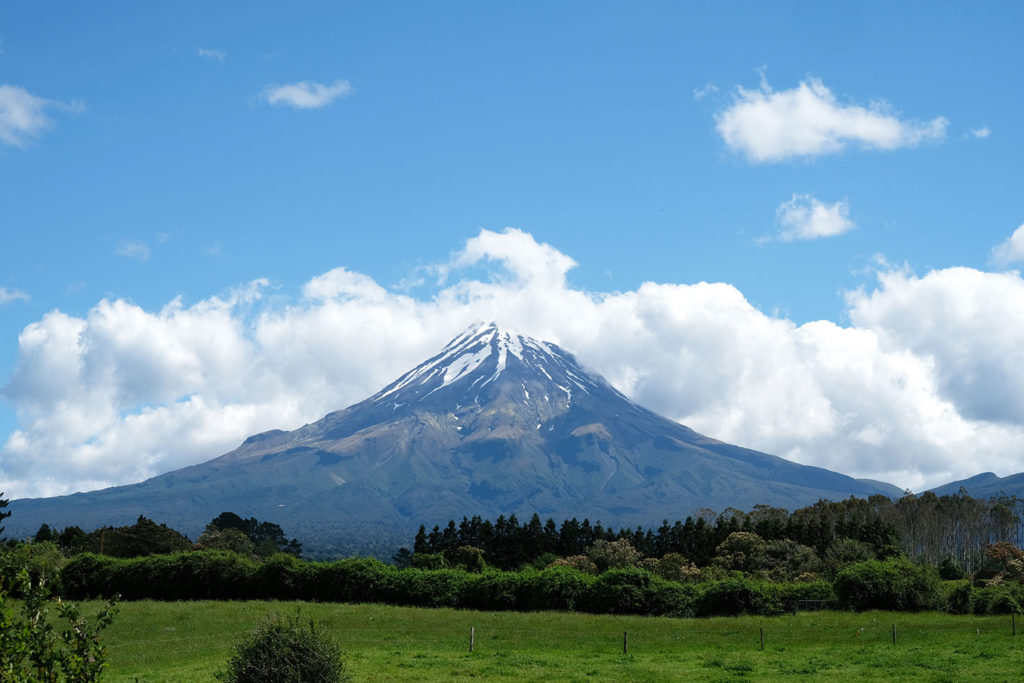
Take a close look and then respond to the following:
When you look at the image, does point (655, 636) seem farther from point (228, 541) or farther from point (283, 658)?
point (228, 541)

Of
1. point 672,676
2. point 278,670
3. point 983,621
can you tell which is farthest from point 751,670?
point 983,621

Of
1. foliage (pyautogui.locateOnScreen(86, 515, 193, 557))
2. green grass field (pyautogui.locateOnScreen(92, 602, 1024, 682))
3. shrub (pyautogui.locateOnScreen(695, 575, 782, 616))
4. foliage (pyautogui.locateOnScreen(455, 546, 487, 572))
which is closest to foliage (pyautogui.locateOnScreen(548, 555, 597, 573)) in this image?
foliage (pyautogui.locateOnScreen(455, 546, 487, 572))

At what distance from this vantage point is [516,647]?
32.5 metres

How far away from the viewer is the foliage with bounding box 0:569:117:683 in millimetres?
10422

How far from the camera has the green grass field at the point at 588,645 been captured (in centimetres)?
2617

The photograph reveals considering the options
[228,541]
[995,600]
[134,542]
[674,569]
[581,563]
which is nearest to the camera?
[995,600]

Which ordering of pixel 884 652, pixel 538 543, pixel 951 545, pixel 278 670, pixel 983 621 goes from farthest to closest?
1. pixel 951 545
2. pixel 538 543
3. pixel 983 621
4. pixel 884 652
5. pixel 278 670

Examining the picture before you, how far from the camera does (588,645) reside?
33.3 meters

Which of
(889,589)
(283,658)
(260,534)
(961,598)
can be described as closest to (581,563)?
(889,589)

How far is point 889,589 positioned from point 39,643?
4642 cm

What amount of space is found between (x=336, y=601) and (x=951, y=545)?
9621cm

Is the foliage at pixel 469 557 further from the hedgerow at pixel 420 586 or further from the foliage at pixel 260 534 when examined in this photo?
the foliage at pixel 260 534

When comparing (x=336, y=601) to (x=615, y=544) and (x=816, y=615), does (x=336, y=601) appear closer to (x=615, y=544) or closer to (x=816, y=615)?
(x=816, y=615)

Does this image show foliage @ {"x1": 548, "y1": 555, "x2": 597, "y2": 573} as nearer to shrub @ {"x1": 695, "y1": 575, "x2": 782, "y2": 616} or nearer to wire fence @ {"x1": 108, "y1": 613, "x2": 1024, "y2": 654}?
shrub @ {"x1": 695, "y1": 575, "x2": 782, "y2": 616}
